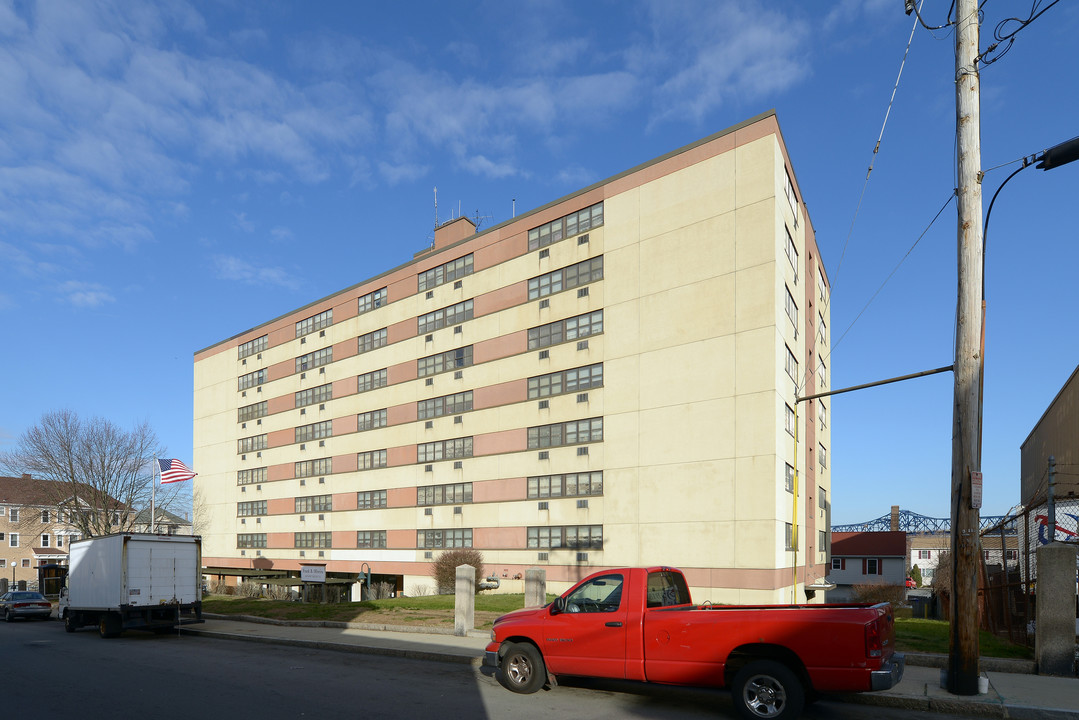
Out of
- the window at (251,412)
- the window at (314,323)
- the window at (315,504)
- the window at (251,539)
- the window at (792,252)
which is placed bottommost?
the window at (251,539)

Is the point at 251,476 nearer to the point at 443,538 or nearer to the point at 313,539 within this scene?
the point at 313,539

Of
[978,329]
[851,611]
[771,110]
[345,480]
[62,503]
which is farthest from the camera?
[62,503]

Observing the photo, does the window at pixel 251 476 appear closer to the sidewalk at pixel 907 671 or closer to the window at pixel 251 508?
the window at pixel 251 508

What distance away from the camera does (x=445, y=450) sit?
42844 mm

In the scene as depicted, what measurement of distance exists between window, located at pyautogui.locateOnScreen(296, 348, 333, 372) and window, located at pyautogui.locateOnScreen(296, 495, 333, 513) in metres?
9.21

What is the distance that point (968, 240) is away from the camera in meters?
11.7

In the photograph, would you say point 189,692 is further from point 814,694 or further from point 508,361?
point 508,361

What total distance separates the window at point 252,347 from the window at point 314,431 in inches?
357

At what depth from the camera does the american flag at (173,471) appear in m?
39.8

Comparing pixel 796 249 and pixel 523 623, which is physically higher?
pixel 796 249

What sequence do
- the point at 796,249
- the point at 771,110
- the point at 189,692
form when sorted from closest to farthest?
1. the point at 189,692
2. the point at 771,110
3. the point at 796,249

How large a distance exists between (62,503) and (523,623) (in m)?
56.5

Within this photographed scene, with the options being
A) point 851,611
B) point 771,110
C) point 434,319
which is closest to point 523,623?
point 851,611

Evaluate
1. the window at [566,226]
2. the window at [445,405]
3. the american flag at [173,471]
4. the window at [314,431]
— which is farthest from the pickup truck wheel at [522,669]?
the window at [314,431]
